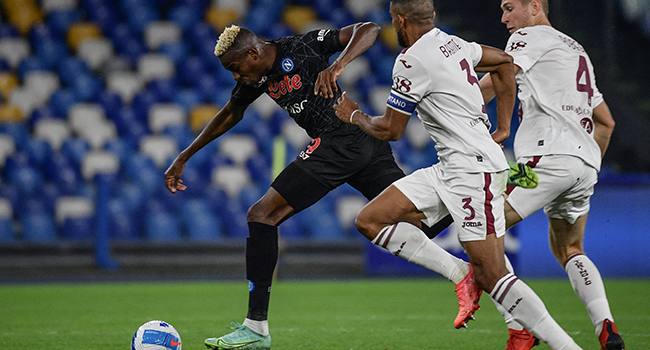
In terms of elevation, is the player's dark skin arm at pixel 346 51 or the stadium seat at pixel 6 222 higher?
the player's dark skin arm at pixel 346 51

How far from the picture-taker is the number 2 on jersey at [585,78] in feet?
14.3

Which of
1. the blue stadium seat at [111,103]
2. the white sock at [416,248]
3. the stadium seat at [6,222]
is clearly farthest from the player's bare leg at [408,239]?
the blue stadium seat at [111,103]

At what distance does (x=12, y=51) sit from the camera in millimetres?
13195

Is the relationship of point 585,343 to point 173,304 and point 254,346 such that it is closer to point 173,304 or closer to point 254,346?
point 254,346

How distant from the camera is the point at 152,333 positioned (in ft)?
13.0

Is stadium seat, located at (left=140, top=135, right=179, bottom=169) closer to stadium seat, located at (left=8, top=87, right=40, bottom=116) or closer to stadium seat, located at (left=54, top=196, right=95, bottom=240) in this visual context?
stadium seat, located at (left=54, top=196, right=95, bottom=240)

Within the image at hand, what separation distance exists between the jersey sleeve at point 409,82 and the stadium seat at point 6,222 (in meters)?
7.87

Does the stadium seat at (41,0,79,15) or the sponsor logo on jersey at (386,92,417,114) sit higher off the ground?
the stadium seat at (41,0,79,15)

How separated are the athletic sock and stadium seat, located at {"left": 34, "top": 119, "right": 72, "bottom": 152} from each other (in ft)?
29.0

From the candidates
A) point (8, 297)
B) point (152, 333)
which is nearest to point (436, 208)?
point (152, 333)

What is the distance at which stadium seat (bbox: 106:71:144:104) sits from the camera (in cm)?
1304

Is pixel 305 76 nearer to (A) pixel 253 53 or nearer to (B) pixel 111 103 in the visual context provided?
(A) pixel 253 53

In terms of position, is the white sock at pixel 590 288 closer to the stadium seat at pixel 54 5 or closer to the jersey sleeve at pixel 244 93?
the jersey sleeve at pixel 244 93

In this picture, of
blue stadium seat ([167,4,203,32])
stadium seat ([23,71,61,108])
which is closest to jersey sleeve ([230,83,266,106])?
stadium seat ([23,71,61,108])
